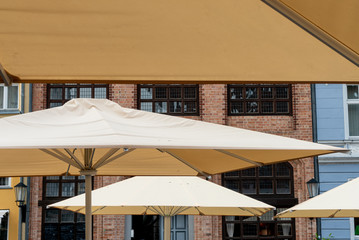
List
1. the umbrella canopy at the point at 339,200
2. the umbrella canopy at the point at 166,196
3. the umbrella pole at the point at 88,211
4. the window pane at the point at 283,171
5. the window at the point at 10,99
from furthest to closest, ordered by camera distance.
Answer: the window pane at the point at 283,171, the window at the point at 10,99, the umbrella canopy at the point at 166,196, the umbrella canopy at the point at 339,200, the umbrella pole at the point at 88,211

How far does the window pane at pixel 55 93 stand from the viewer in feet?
56.0

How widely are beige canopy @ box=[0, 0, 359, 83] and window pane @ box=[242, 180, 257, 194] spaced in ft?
46.0

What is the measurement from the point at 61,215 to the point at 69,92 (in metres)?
3.62

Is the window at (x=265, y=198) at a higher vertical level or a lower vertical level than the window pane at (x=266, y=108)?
lower

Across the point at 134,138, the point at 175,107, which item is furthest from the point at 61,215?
the point at 134,138

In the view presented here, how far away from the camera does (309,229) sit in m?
16.4

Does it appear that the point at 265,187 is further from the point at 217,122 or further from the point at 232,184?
the point at 217,122

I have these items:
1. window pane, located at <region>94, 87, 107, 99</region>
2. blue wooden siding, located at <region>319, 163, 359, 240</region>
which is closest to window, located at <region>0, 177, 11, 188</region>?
window pane, located at <region>94, 87, 107, 99</region>

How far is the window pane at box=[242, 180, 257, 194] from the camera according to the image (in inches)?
663

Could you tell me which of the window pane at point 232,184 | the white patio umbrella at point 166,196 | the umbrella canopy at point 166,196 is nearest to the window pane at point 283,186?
Result: the window pane at point 232,184

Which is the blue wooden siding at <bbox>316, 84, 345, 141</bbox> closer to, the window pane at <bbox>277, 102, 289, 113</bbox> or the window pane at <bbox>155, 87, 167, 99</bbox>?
the window pane at <bbox>277, 102, 289, 113</bbox>

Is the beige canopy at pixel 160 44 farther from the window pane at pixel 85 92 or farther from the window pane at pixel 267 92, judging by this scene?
the window pane at pixel 267 92

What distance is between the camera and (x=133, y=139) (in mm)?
3145

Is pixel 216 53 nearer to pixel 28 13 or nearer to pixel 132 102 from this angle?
pixel 28 13
